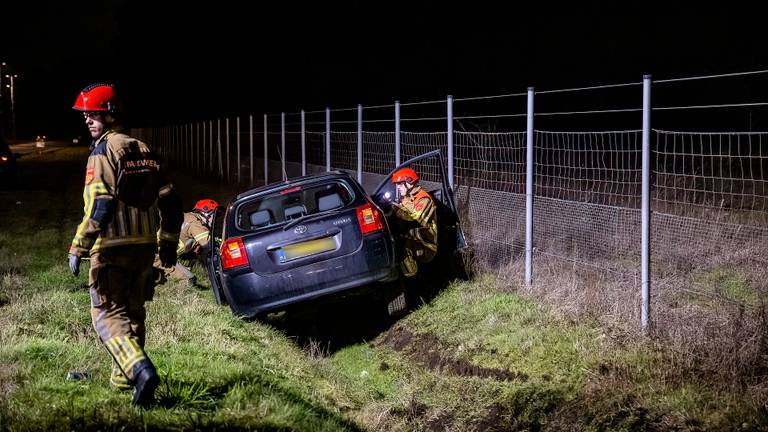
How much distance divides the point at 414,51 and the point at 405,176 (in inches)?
1219

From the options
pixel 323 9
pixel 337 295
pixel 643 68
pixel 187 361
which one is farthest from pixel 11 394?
pixel 323 9

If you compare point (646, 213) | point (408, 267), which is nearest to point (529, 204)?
point (408, 267)

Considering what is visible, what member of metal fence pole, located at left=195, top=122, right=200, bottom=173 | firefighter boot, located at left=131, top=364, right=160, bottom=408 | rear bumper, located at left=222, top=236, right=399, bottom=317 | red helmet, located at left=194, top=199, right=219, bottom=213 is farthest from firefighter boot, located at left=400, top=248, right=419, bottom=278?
metal fence pole, located at left=195, top=122, right=200, bottom=173

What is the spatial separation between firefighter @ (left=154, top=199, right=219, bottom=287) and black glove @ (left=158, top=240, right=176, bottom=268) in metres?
4.28

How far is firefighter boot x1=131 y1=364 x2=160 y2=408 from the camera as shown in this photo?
4.71m

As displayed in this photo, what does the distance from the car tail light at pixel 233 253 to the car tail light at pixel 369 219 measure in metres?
1.07

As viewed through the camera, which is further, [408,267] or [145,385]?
[408,267]

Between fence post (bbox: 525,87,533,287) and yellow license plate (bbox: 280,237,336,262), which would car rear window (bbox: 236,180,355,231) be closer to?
Answer: yellow license plate (bbox: 280,237,336,262)

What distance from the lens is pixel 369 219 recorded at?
7617 millimetres

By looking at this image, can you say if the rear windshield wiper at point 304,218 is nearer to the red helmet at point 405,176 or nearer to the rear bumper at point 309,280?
the rear bumper at point 309,280

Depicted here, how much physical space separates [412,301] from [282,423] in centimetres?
380

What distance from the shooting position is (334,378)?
22.2 ft

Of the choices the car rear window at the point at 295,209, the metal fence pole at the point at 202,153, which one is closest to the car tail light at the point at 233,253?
the car rear window at the point at 295,209

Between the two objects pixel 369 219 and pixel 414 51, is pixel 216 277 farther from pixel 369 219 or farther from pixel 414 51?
pixel 414 51
